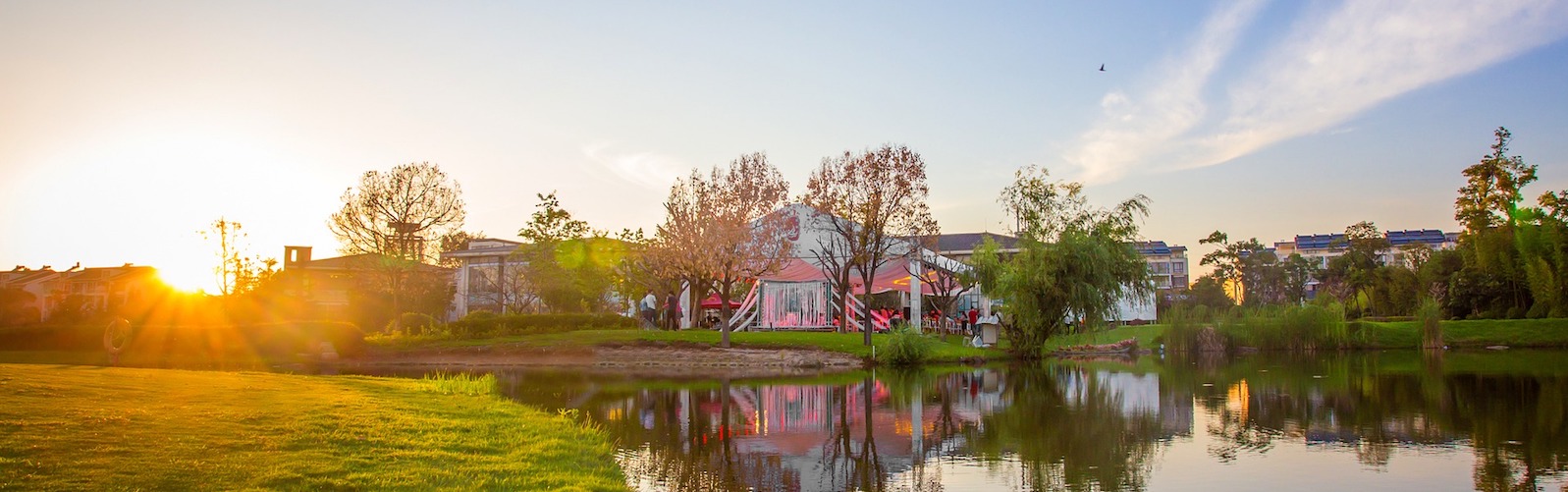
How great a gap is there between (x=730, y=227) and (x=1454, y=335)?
1175 inches

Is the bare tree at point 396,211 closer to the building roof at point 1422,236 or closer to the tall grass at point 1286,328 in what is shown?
the tall grass at point 1286,328

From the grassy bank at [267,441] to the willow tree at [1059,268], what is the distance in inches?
918

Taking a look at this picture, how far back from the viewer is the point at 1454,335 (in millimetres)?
42625

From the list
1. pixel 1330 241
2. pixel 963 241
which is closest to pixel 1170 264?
pixel 1330 241

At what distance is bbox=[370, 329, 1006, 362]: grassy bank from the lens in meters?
32.9

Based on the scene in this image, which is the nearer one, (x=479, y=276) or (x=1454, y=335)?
(x=1454, y=335)

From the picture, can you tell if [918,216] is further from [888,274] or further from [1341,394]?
[1341,394]

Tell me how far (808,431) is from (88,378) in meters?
9.67

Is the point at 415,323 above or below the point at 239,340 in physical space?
above

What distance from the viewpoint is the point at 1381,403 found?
55.5 feet

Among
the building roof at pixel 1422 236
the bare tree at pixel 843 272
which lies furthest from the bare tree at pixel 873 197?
the building roof at pixel 1422 236

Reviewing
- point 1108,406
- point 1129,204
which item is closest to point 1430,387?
point 1108,406

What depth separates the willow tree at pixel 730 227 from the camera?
36438mm

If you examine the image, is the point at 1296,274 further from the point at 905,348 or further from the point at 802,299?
the point at 905,348
